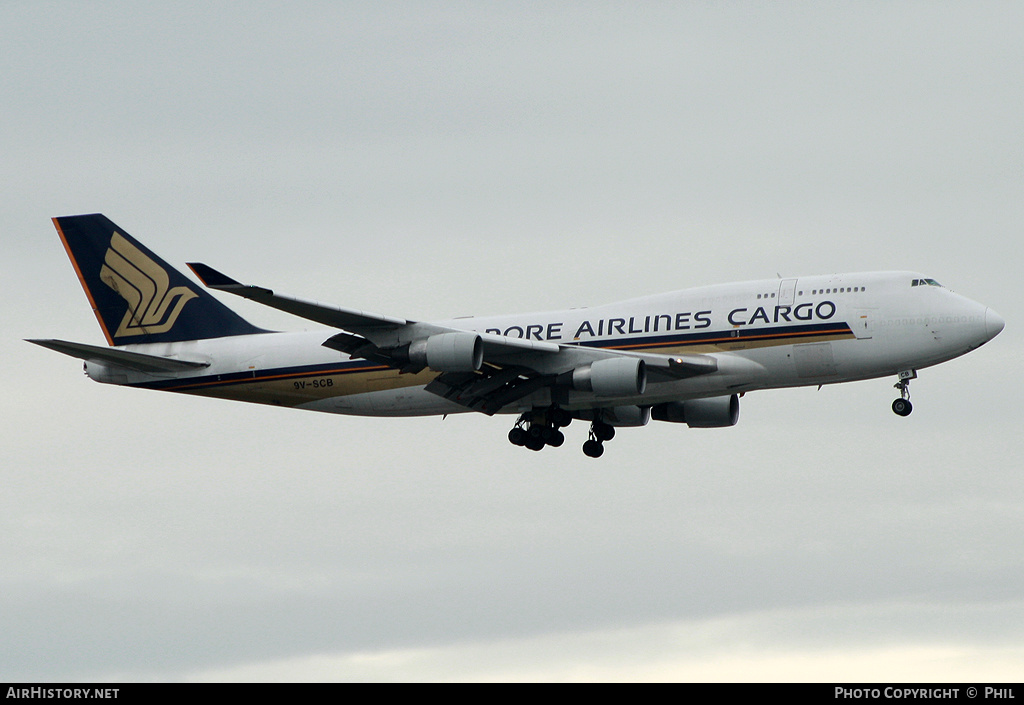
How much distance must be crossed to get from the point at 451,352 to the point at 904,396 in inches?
606

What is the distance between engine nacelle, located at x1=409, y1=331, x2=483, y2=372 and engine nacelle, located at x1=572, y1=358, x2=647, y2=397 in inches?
152

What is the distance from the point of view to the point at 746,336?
4722 centimetres

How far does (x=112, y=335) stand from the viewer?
5609 centimetres

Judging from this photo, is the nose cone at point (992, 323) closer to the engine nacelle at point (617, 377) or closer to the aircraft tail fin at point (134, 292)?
the engine nacelle at point (617, 377)

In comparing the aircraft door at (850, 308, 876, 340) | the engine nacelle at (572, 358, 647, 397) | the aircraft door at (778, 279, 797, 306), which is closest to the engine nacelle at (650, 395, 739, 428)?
the aircraft door at (778, 279, 797, 306)

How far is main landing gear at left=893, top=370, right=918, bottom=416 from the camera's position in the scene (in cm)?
4728

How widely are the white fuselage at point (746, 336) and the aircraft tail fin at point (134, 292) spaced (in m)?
5.50

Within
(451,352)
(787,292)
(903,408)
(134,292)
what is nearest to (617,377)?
(451,352)

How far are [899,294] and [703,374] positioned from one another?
7034mm

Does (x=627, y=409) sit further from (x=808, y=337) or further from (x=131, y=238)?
(x=131, y=238)

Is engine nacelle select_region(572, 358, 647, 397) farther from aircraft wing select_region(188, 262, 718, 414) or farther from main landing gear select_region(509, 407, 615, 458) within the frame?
main landing gear select_region(509, 407, 615, 458)
